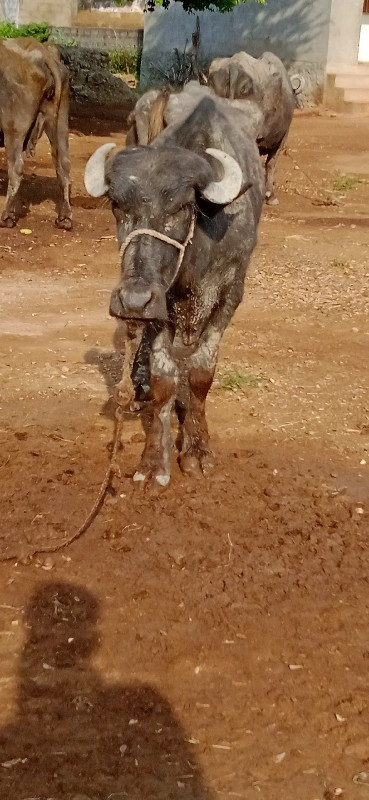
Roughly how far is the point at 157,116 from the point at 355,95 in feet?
49.9

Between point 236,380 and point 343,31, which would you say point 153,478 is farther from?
point 343,31

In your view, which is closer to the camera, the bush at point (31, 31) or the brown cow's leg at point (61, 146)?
the brown cow's leg at point (61, 146)

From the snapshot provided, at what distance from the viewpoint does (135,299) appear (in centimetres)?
420

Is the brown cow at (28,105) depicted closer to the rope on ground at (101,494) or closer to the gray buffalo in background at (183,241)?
the gray buffalo in background at (183,241)

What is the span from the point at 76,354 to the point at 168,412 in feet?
7.03

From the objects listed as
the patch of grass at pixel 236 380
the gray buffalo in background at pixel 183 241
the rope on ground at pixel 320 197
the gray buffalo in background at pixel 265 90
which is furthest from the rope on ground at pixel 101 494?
the rope on ground at pixel 320 197

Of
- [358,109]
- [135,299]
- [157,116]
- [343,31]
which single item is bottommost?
[358,109]

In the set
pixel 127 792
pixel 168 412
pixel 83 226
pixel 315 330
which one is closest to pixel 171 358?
pixel 168 412

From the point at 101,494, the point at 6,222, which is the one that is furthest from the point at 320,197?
the point at 101,494


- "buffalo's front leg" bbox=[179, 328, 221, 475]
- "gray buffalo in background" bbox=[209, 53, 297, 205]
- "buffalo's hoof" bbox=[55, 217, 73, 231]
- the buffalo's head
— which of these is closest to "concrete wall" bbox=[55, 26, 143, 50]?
"gray buffalo in background" bbox=[209, 53, 297, 205]

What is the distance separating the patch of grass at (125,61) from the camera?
24.8 m

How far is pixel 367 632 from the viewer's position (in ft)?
13.6

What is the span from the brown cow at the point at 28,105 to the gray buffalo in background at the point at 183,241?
5.29m

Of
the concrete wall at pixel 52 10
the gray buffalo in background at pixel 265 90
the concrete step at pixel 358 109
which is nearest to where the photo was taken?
the gray buffalo in background at pixel 265 90
